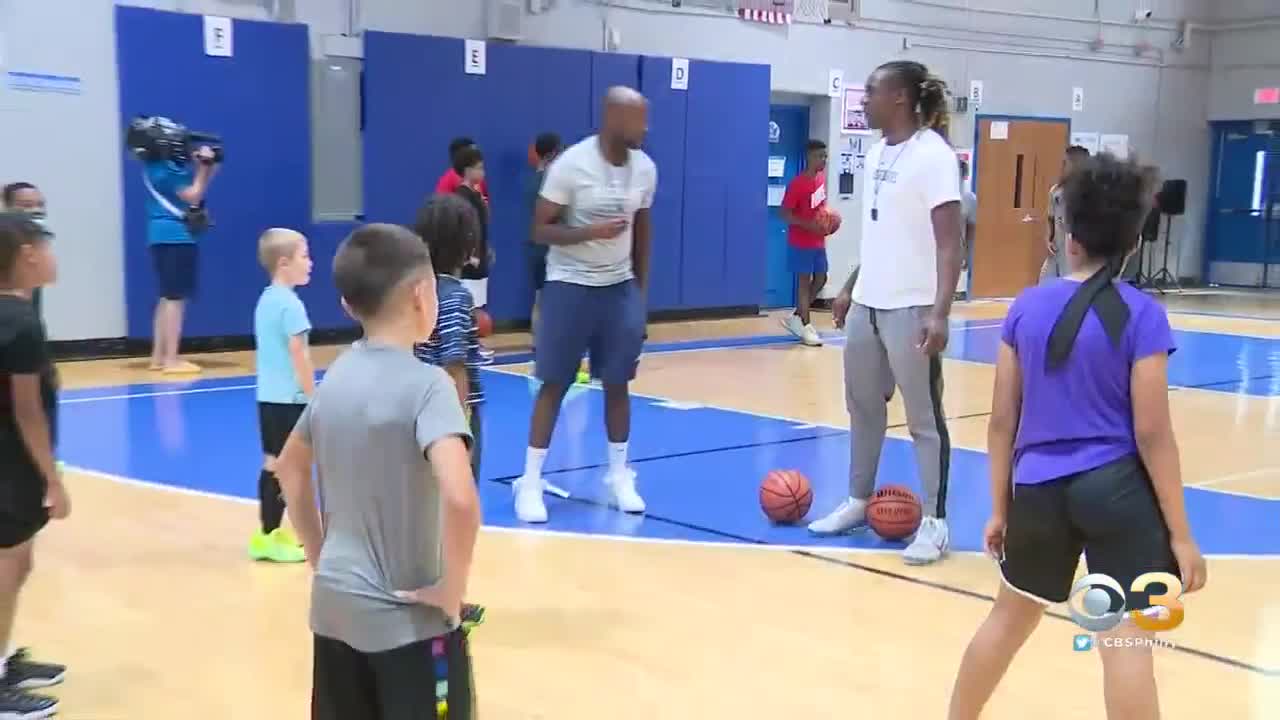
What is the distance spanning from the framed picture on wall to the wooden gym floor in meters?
7.86

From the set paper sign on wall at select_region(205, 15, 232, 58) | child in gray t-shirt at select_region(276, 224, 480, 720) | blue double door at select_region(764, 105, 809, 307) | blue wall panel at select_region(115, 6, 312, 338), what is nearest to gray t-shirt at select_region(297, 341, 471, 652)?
child in gray t-shirt at select_region(276, 224, 480, 720)

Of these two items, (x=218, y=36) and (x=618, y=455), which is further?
(x=218, y=36)

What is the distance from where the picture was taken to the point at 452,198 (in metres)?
4.18

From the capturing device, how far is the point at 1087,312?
9.20ft

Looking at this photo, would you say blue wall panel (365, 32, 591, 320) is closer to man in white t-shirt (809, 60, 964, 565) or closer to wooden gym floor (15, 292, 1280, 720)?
wooden gym floor (15, 292, 1280, 720)

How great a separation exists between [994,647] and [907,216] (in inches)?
95.6

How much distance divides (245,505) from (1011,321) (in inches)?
158

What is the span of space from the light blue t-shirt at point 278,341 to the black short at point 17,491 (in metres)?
1.32

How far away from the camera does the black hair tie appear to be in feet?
9.11

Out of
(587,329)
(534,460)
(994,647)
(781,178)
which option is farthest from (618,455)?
(781,178)

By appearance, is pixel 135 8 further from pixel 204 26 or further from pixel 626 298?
pixel 626 298

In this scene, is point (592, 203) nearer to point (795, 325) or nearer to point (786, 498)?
point (786, 498)

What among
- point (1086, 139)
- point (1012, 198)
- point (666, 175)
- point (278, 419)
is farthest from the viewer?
point (1086, 139)

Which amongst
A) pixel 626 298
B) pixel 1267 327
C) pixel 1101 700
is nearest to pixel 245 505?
pixel 626 298
